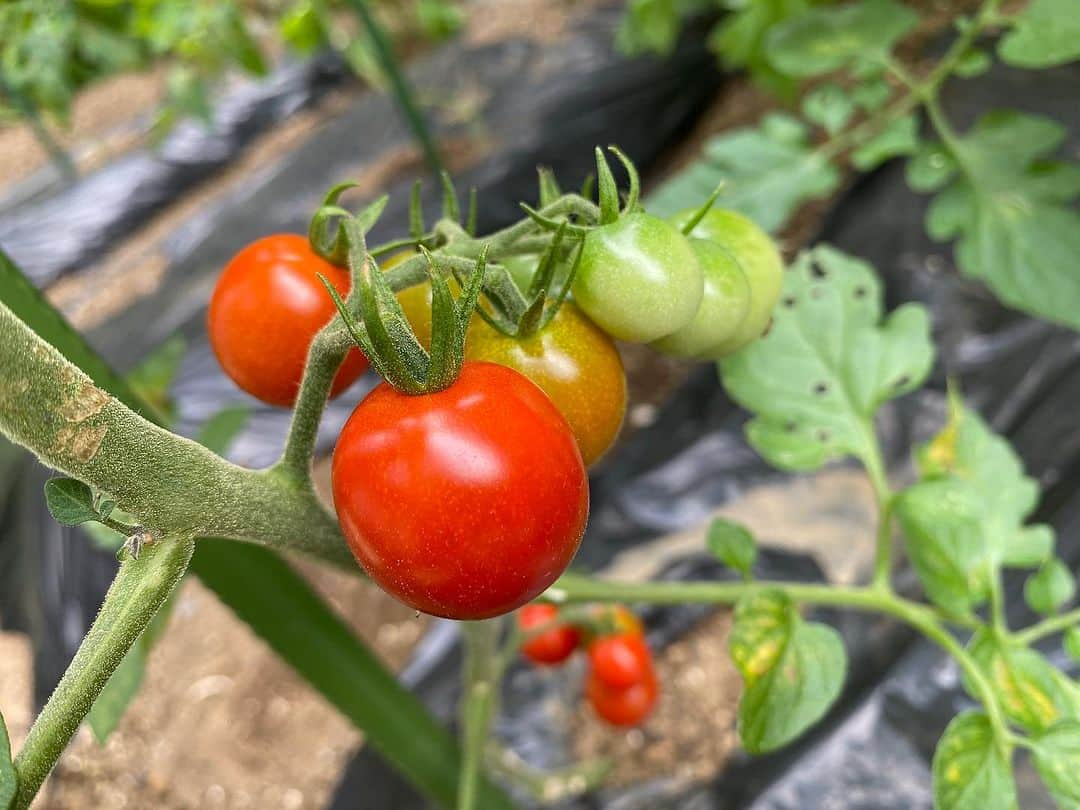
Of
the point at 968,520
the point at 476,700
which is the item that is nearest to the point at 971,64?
the point at 968,520

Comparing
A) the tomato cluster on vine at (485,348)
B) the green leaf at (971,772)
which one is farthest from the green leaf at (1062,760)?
the tomato cluster on vine at (485,348)

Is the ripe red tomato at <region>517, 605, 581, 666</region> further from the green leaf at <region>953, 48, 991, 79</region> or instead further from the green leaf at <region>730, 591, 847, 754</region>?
the green leaf at <region>953, 48, 991, 79</region>

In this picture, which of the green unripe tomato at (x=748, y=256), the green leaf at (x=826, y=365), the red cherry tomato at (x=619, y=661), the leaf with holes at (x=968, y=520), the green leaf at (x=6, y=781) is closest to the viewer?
the green leaf at (x=6, y=781)

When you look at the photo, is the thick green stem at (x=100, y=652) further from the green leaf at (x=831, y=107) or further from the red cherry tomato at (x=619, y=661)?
the green leaf at (x=831, y=107)

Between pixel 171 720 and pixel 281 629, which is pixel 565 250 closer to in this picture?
pixel 281 629

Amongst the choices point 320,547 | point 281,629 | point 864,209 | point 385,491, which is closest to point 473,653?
point 281,629

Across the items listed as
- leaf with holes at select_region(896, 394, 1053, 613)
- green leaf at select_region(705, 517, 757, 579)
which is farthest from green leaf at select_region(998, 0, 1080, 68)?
green leaf at select_region(705, 517, 757, 579)
